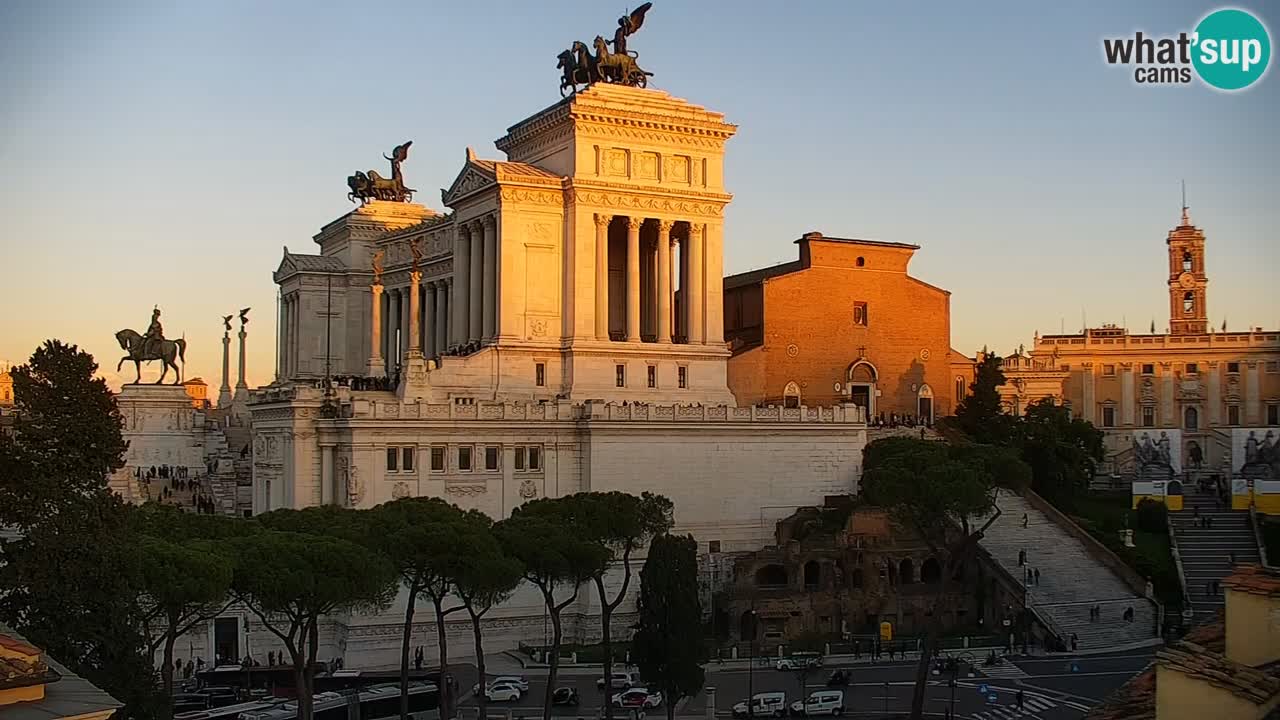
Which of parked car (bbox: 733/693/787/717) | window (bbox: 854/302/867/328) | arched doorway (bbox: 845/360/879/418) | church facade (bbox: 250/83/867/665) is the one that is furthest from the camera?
window (bbox: 854/302/867/328)

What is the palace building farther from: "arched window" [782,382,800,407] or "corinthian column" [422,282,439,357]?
"corinthian column" [422,282,439,357]

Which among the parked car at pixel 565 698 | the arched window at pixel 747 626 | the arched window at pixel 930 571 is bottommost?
the parked car at pixel 565 698

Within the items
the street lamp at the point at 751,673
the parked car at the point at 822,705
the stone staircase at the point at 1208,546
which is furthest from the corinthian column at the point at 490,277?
the stone staircase at the point at 1208,546

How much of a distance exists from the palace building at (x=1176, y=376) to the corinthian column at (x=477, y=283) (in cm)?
5394

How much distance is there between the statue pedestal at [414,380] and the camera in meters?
69.7

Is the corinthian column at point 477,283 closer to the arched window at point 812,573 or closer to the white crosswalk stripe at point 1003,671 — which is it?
the arched window at point 812,573

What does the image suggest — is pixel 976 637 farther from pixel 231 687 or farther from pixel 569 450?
pixel 231 687

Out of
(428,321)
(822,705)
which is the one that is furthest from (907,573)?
(428,321)

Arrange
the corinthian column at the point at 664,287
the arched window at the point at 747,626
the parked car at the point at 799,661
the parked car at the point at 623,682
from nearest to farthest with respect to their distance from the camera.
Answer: the parked car at the point at 623,682
the parked car at the point at 799,661
the arched window at the point at 747,626
the corinthian column at the point at 664,287

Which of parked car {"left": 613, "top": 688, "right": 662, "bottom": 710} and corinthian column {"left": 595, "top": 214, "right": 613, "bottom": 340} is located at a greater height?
corinthian column {"left": 595, "top": 214, "right": 613, "bottom": 340}

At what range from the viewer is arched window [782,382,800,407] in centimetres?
8700

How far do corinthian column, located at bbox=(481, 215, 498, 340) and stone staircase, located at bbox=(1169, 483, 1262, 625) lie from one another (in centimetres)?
3813

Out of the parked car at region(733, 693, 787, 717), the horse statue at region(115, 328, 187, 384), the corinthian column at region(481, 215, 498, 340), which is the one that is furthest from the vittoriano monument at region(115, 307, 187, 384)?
the parked car at region(733, 693, 787, 717)

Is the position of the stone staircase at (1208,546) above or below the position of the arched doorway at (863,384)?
below
